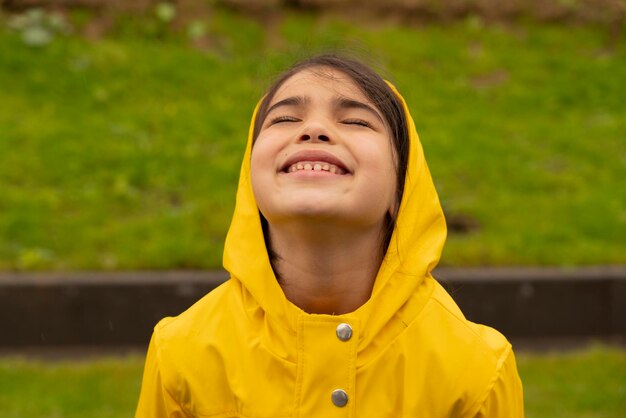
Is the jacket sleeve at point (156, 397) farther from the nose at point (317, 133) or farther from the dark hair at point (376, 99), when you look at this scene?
the nose at point (317, 133)

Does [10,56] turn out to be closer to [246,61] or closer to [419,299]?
[246,61]

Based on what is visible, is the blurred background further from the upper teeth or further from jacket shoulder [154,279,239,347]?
the upper teeth

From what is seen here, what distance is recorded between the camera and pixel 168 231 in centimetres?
624

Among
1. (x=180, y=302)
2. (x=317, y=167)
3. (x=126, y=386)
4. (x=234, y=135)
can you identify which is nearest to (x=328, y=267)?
(x=317, y=167)

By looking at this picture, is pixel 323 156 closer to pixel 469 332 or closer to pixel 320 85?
pixel 320 85

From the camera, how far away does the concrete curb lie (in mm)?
5516

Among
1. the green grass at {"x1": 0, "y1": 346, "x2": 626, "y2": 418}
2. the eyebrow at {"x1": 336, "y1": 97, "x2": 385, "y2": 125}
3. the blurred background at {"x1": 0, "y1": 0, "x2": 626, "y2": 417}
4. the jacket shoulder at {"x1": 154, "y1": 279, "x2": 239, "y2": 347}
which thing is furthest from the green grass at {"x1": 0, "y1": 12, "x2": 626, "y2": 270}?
the eyebrow at {"x1": 336, "y1": 97, "x2": 385, "y2": 125}

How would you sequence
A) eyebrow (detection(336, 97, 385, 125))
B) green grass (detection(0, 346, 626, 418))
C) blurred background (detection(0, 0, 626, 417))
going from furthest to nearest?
1. blurred background (detection(0, 0, 626, 417))
2. green grass (detection(0, 346, 626, 418))
3. eyebrow (detection(336, 97, 385, 125))

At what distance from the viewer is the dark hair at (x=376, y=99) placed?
115 inches

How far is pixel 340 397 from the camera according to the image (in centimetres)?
271

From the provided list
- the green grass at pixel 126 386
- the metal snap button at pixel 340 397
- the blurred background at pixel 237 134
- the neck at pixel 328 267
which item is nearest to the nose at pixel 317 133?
the neck at pixel 328 267

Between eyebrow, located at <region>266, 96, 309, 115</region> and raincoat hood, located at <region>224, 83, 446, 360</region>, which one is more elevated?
eyebrow, located at <region>266, 96, 309, 115</region>

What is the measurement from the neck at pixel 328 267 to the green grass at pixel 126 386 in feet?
7.01

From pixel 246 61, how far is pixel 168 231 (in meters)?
2.36
